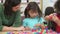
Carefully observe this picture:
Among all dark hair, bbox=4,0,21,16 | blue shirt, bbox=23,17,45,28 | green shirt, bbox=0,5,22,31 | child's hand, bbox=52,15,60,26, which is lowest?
blue shirt, bbox=23,17,45,28

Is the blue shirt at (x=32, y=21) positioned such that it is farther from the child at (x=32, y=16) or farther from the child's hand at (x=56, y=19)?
the child's hand at (x=56, y=19)

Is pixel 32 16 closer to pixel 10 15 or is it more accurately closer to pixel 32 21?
pixel 32 21

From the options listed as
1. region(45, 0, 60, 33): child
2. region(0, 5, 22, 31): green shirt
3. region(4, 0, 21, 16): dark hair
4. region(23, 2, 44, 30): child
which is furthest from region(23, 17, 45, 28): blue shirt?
region(45, 0, 60, 33): child

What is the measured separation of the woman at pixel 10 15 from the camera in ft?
4.88

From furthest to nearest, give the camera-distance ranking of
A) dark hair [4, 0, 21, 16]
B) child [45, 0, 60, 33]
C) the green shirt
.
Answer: the green shirt < dark hair [4, 0, 21, 16] < child [45, 0, 60, 33]

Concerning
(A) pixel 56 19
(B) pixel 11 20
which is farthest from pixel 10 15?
(A) pixel 56 19

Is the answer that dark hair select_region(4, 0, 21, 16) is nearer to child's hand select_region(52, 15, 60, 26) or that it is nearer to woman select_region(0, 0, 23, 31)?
woman select_region(0, 0, 23, 31)

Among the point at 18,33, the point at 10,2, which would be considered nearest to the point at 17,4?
the point at 10,2

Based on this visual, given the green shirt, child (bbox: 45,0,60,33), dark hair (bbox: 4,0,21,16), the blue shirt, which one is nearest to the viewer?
child (bbox: 45,0,60,33)

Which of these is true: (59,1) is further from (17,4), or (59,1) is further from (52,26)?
(17,4)

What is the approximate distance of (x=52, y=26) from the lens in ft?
4.60

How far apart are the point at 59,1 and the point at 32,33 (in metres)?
0.34

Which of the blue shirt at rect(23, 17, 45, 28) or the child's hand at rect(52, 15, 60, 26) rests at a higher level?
the child's hand at rect(52, 15, 60, 26)

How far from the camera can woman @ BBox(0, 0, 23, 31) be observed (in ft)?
4.88
